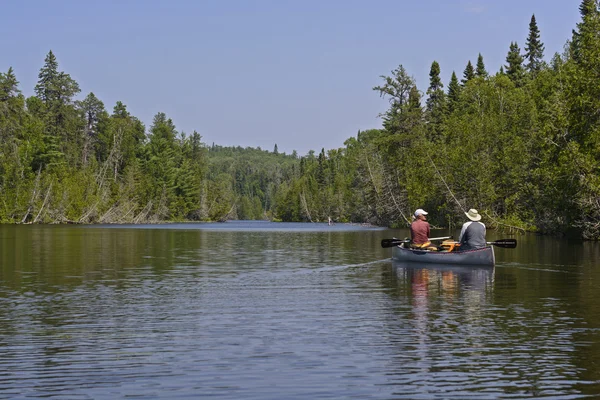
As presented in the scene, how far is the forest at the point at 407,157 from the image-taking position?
5247cm

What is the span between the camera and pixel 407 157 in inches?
4018

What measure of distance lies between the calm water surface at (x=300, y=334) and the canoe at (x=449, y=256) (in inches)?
22.6

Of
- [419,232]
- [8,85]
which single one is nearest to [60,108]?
[8,85]

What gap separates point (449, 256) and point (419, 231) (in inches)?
101

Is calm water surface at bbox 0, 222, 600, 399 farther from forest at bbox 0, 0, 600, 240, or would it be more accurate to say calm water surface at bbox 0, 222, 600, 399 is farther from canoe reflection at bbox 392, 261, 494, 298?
forest at bbox 0, 0, 600, 240

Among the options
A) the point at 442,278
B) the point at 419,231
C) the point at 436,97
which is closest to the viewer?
the point at 442,278

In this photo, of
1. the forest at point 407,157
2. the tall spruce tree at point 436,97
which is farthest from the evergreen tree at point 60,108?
the tall spruce tree at point 436,97

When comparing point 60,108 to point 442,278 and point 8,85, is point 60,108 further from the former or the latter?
point 442,278

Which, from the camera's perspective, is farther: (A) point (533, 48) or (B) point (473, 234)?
(A) point (533, 48)

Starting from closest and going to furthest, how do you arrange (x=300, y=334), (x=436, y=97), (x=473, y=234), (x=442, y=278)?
(x=300, y=334) → (x=442, y=278) → (x=473, y=234) → (x=436, y=97)

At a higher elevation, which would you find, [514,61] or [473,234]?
[514,61]

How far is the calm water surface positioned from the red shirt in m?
3.38

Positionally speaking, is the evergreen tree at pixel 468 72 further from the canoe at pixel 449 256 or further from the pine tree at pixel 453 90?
the canoe at pixel 449 256

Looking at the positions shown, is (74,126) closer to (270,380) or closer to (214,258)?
(214,258)
